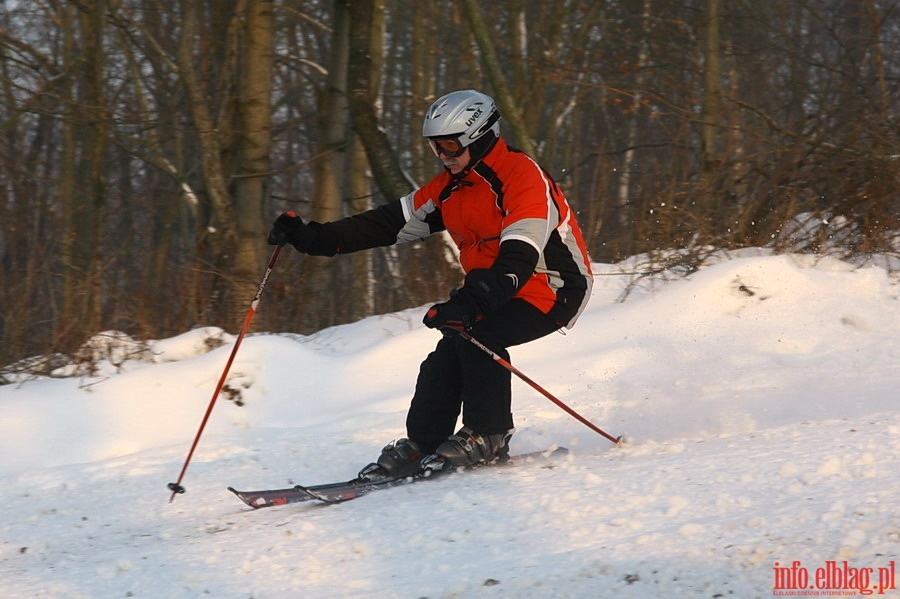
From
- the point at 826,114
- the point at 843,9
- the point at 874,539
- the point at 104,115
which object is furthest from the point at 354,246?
the point at 843,9

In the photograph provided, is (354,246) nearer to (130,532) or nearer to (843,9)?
(130,532)

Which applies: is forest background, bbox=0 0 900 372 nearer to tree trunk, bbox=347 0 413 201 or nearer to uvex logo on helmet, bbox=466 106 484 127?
tree trunk, bbox=347 0 413 201

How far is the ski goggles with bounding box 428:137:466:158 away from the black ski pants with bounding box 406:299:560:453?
30.2 inches

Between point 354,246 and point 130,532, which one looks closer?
point 130,532

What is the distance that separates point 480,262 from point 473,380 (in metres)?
0.57

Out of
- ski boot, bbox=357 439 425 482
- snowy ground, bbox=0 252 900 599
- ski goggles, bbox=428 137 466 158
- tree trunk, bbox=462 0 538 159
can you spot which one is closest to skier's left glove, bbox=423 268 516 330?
ski goggles, bbox=428 137 466 158

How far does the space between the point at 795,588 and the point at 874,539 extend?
424mm

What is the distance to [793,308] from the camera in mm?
6980

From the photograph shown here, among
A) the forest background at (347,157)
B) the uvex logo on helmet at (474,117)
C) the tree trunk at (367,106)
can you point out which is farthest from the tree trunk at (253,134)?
the uvex logo on helmet at (474,117)

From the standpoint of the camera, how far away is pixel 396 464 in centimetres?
468

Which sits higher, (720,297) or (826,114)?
(826,114)

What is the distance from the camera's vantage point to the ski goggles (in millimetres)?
4448

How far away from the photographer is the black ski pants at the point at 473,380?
4566mm

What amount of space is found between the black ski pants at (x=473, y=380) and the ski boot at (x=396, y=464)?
0.20 feet
